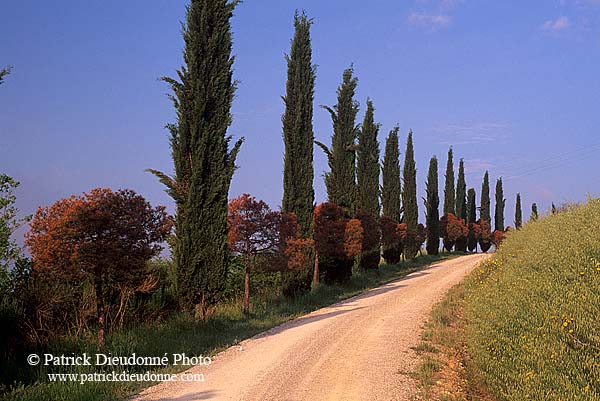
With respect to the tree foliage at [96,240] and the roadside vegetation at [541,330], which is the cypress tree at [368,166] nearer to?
the roadside vegetation at [541,330]

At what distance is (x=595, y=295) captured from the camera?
631cm

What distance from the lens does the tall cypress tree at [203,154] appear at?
1309 cm

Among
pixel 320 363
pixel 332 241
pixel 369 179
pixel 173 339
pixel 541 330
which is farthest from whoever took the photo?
pixel 369 179

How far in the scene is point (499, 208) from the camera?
7162 centimetres

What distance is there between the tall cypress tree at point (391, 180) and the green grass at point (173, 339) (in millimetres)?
19183

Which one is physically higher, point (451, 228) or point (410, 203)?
point (410, 203)

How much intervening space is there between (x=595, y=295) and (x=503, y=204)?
71470 mm

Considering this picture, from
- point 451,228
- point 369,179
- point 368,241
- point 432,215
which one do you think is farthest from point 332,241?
point 451,228

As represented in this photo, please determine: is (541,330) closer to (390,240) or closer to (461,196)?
(390,240)

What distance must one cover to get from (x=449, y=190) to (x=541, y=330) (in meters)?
51.5

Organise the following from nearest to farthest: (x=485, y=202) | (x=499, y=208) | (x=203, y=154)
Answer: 1. (x=203, y=154)
2. (x=485, y=202)
3. (x=499, y=208)

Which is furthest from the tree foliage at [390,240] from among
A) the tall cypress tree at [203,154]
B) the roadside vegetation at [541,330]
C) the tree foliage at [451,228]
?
the roadside vegetation at [541,330]

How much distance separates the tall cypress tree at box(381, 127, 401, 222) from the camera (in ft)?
118

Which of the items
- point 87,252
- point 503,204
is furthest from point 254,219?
point 503,204
